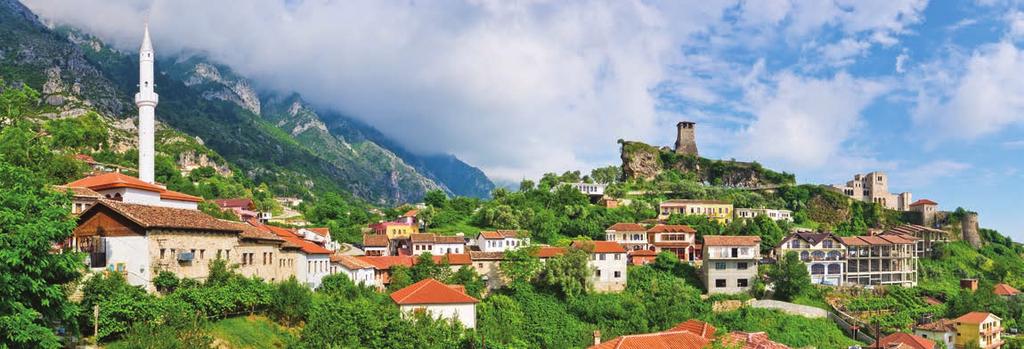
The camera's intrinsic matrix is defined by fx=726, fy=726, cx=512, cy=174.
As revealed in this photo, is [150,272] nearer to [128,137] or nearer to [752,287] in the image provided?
[752,287]

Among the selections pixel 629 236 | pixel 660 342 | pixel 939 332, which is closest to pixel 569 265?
pixel 629 236

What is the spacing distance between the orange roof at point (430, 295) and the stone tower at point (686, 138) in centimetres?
8842

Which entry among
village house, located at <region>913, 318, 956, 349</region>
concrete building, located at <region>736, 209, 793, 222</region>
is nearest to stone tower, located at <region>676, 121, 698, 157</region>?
concrete building, located at <region>736, 209, 793, 222</region>

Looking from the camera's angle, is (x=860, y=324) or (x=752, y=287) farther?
(x=752, y=287)

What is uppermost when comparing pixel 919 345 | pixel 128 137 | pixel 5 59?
pixel 5 59

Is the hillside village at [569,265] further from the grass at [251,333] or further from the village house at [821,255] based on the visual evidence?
the grass at [251,333]

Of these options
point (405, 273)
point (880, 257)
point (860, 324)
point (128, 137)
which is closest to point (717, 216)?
point (880, 257)

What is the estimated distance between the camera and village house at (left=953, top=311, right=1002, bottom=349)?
2169 inches

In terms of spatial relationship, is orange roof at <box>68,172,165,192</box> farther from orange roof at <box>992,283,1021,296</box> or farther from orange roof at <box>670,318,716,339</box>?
orange roof at <box>992,283,1021,296</box>

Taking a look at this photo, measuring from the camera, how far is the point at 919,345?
46125 mm

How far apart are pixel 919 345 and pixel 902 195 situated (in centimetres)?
6492

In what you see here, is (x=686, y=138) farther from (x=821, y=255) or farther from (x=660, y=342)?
(x=660, y=342)

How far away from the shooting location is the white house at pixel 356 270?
46500 millimetres

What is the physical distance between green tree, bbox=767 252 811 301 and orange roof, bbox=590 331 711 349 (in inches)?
1086
